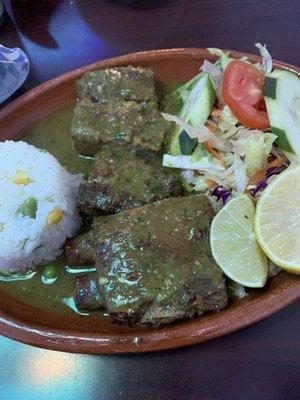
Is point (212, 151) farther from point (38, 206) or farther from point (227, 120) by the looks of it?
point (38, 206)

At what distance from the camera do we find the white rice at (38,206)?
2.42 meters

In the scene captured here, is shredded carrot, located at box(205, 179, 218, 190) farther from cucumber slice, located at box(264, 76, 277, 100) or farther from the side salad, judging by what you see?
cucumber slice, located at box(264, 76, 277, 100)

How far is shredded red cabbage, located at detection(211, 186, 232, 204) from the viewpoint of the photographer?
2.43 metres

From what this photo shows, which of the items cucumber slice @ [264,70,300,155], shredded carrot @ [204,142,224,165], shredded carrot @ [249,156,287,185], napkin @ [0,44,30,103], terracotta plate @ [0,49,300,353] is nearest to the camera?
terracotta plate @ [0,49,300,353]

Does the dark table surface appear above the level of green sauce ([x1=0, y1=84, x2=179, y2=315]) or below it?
below

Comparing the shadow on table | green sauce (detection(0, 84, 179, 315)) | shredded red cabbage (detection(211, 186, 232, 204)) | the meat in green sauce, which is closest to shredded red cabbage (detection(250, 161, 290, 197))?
shredded red cabbage (detection(211, 186, 232, 204))

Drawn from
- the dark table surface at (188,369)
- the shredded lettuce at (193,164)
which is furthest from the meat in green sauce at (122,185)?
the dark table surface at (188,369)

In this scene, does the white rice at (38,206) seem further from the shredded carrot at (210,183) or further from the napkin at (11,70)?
the shredded carrot at (210,183)

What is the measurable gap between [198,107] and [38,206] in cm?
95

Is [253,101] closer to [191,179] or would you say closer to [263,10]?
[191,179]

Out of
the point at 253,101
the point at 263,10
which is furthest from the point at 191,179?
the point at 263,10

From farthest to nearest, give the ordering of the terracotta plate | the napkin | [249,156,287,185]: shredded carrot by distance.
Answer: the napkin, [249,156,287,185]: shredded carrot, the terracotta plate

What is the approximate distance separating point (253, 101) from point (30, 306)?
57.1 inches

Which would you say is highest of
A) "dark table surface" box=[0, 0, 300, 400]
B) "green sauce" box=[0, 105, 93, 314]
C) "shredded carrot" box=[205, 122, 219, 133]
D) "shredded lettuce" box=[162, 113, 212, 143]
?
"shredded lettuce" box=[162, 113, 212, 143]
